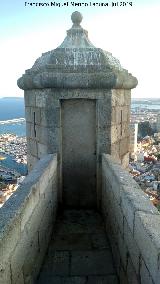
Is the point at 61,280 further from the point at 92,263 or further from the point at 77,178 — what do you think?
the point at 77,178

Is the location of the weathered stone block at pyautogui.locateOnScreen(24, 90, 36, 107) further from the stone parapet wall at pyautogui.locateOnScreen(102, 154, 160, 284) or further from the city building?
the stone parapet wall at pyautogui.locateOnScreen(102, 154, 160, 284)

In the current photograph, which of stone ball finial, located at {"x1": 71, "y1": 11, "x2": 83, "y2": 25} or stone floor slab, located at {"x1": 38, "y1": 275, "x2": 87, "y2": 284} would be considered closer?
stone floor slab, located at {"x1": 38, "y1": 275, "x2": 87, "y2": 284}

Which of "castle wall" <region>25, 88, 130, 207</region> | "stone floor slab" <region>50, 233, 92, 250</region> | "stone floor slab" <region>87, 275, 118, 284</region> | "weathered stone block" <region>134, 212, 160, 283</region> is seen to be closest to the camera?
"weathered stone block" <region>134, 212, 160, 283</region>

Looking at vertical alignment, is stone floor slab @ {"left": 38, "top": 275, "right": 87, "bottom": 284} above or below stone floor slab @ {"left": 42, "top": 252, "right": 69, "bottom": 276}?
below

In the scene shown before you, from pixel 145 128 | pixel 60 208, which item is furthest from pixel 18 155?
pixel 60 208

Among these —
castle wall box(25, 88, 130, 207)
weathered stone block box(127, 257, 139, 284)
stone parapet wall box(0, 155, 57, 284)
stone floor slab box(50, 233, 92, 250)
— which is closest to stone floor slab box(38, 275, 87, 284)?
stone parapet wall box(0, 155, 57, 284)

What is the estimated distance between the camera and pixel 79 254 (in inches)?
155

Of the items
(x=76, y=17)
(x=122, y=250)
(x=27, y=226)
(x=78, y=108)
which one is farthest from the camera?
(x=76, y=17)

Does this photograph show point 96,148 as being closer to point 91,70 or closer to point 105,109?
point 105,109

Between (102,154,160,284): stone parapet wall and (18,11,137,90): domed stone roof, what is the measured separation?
1.21m

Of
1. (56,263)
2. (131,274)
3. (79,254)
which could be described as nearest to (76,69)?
(79,254)

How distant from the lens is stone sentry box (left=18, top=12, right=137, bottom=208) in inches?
179

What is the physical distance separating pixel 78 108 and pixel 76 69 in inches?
22.3

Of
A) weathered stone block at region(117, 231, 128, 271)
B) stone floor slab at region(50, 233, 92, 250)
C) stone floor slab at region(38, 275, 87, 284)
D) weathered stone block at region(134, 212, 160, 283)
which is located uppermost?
weathered stone block at region(134, 212, 160, 283)
